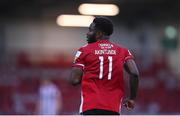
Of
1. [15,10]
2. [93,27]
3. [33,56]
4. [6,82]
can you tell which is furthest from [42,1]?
[93,27]

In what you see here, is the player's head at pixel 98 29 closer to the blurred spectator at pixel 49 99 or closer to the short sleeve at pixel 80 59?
the short sleeve at pixel 80 59

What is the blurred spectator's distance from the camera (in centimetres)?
2189

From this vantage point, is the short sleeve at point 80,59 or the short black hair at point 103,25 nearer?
the short sleeve at point 80,59

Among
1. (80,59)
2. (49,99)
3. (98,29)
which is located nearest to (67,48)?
(49,99)

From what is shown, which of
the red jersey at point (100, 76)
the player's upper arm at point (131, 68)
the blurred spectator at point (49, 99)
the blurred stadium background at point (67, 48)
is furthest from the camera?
the blurred stadium background at point (67, 48)

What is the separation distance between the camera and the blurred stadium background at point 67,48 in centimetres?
2345

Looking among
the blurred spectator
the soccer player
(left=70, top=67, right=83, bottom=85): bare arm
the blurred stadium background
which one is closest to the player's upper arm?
the soccer player

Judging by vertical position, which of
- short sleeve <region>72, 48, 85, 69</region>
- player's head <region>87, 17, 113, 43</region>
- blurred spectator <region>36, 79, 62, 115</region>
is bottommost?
blurred spectator <region>36, 79, 62, 115</region>

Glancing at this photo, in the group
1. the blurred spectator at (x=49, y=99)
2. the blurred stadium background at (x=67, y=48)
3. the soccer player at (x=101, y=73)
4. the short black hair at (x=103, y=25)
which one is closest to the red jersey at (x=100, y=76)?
the soccer player at (x=101, y=73)

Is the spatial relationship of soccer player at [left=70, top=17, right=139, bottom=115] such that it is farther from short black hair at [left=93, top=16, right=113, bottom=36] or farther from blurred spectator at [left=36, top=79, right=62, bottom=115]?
blurred spectator at [left=36, top=79, right=62, bottom=115]

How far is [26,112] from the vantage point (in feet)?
74.5

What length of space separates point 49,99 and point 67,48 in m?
5.05

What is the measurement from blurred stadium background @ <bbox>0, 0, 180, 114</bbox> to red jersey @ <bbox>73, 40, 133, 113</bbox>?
15.2 metres

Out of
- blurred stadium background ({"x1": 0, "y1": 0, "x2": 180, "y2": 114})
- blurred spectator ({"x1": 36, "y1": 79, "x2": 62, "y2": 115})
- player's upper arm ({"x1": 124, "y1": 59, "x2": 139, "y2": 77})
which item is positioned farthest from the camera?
blurred stadium background ({"x1": 0, "y1": 0, "x2": 180, "y2": 114})
